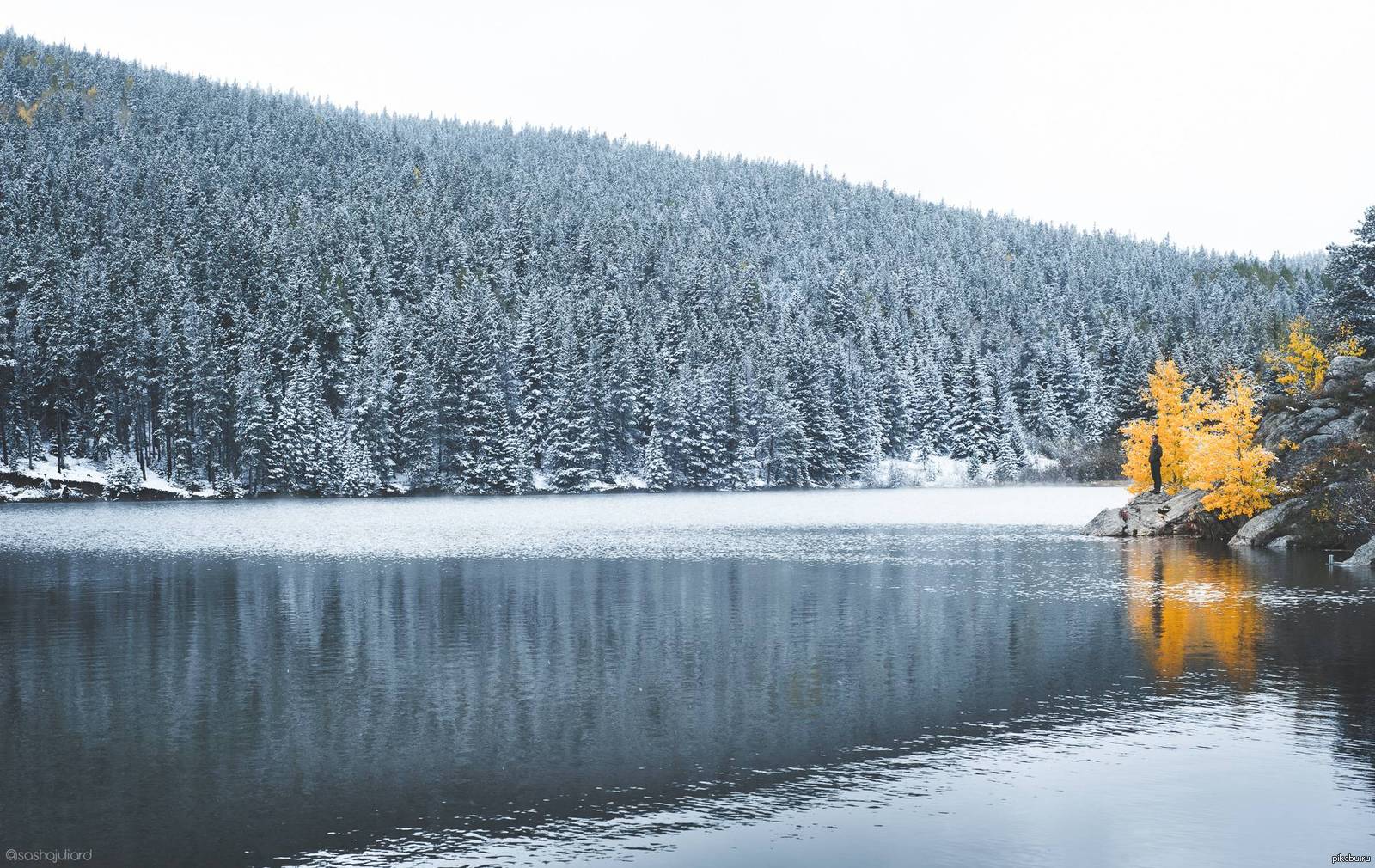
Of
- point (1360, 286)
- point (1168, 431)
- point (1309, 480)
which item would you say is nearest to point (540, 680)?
point (1309, 480)

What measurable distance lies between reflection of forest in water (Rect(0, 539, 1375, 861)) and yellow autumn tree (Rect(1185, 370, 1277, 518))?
45.9ft

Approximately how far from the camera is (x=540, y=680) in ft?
65.0

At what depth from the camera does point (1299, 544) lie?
4531 centimetres

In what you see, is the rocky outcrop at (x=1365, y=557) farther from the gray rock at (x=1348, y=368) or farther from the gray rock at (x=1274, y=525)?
the gray rock at (x=1348, y=368)

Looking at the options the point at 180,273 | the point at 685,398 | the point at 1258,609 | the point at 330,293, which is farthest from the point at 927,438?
the point at 1258,609

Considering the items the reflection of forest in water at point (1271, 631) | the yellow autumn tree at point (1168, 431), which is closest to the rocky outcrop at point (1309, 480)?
the reflection of forest in water at point (1271, 631)

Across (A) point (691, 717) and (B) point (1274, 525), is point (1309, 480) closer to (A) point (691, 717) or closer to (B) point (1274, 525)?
(B) point (1274, 525)

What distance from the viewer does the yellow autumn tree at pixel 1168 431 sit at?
62.0 m

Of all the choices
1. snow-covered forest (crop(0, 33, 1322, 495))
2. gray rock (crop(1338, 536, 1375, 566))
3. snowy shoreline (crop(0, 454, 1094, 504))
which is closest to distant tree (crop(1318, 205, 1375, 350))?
gray rock (crop(1338, 536, 1375, 566))

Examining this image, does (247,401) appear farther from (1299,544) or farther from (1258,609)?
(1258,609)

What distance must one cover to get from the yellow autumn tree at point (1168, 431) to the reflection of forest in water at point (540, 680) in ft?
92.7

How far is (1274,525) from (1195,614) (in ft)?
74.8

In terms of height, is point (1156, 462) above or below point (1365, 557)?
above

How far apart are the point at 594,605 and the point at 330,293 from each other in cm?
11936
